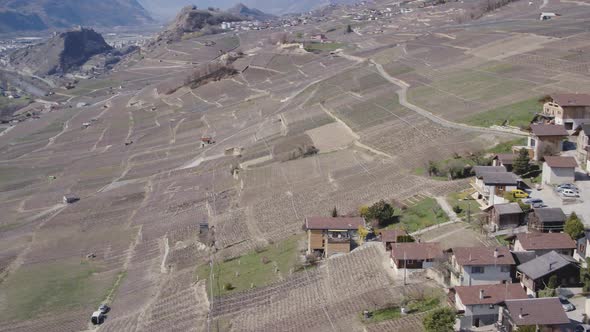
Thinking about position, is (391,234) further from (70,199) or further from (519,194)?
(70,199)

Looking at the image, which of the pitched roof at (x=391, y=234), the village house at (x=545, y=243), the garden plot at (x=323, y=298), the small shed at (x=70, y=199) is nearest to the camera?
the village house at (x=545, y=243)

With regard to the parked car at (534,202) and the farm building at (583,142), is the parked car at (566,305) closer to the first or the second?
the parked car at (534,202)

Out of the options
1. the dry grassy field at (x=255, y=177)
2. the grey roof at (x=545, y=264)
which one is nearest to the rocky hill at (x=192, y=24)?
the dry grassy field at (x=255, y=177)

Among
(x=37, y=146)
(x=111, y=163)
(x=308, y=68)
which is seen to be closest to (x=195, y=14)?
(x=308, y=68)

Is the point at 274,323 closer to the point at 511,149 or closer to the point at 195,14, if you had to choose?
the point at 511,149

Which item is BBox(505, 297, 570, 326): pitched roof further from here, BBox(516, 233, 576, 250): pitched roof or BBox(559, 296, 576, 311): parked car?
BBox(516, 233, 576, 250): pitched roof

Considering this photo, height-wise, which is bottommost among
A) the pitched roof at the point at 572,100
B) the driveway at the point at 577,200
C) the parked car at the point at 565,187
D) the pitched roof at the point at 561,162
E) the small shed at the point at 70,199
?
the small shed at the point at 70,199
